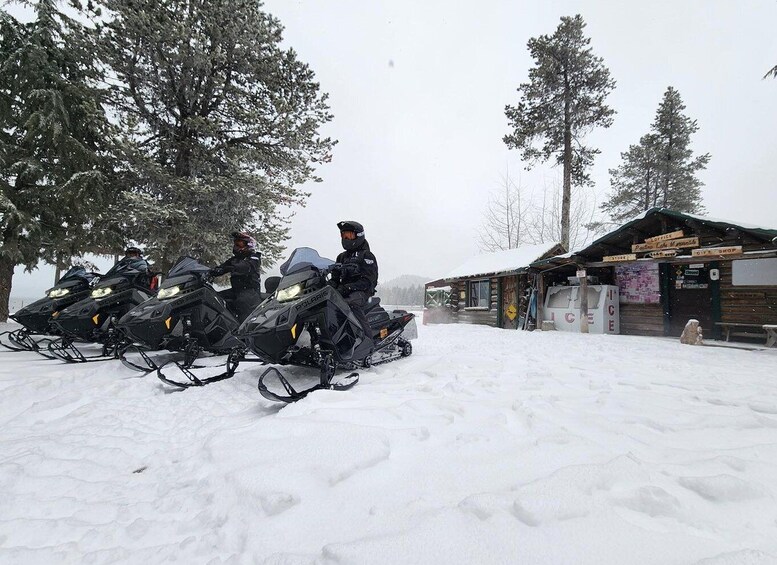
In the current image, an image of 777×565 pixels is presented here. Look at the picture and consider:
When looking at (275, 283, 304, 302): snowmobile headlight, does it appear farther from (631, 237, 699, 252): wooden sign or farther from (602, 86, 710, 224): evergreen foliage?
(602, 86, 710, 224): evergreen foliage

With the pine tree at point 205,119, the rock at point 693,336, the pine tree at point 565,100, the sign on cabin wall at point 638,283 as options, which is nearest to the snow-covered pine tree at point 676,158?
the pine tree at point 565,100

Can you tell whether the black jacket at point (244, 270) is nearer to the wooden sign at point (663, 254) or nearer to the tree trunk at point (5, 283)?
the tree trunk at point (5, 283)

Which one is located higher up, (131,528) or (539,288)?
(539,288)

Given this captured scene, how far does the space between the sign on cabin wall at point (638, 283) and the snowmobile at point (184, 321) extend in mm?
12904

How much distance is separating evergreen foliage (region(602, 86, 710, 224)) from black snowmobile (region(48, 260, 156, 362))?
955 inches

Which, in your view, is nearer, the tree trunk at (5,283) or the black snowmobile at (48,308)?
the black snowmobile at (48,308)

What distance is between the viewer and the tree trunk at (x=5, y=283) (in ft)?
31.4

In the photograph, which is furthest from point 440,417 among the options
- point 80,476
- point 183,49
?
point 183,49

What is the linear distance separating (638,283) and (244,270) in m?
12.9

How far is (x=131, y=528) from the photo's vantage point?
1374 millimetres

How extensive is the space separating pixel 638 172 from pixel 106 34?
25133 millimetres

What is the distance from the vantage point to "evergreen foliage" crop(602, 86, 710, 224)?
1902 centimetres

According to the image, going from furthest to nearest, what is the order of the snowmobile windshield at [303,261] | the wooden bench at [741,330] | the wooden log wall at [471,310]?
1. the wooden log wall at [471,310]
2. the wooden bench at [741,330]
3. the snowmobile windshield at [303,261]

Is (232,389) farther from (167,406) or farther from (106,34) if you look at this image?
(106,34)
